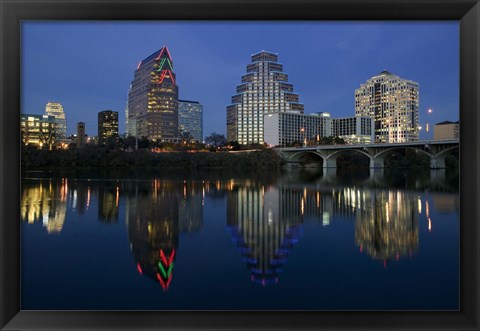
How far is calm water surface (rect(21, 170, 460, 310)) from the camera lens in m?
3.23

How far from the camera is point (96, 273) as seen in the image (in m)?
3.91

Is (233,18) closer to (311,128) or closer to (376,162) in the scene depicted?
(376,162)

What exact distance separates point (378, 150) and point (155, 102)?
47.1 metres

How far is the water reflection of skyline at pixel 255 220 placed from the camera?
15.0 feet

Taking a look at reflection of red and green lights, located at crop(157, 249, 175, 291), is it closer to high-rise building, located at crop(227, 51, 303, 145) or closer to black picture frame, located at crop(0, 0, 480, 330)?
black picture frame, located at crop(0, 0, 480, 330)

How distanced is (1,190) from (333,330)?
177 centimetres

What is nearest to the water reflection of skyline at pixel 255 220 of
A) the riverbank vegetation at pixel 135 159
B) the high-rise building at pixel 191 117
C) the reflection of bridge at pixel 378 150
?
the riverbank vegetation at pixel 135 159

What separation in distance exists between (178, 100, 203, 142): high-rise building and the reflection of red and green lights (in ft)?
289

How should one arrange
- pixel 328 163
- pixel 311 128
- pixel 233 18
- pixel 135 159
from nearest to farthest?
pixel 233 18 → pixel 135 159 → pixel 328 163 → pixel 311 128

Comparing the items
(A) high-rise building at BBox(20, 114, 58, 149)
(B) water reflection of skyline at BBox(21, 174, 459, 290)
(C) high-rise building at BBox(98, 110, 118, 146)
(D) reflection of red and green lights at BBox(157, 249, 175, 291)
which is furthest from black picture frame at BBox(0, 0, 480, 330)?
(C) high-rise building at BBox(98, 110, 118, 146)

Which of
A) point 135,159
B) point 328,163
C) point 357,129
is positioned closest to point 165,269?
point 135,159

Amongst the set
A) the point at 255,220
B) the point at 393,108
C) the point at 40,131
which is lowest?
the point at 255,220

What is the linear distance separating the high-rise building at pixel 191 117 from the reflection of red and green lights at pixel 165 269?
88181mm

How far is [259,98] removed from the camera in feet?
277
